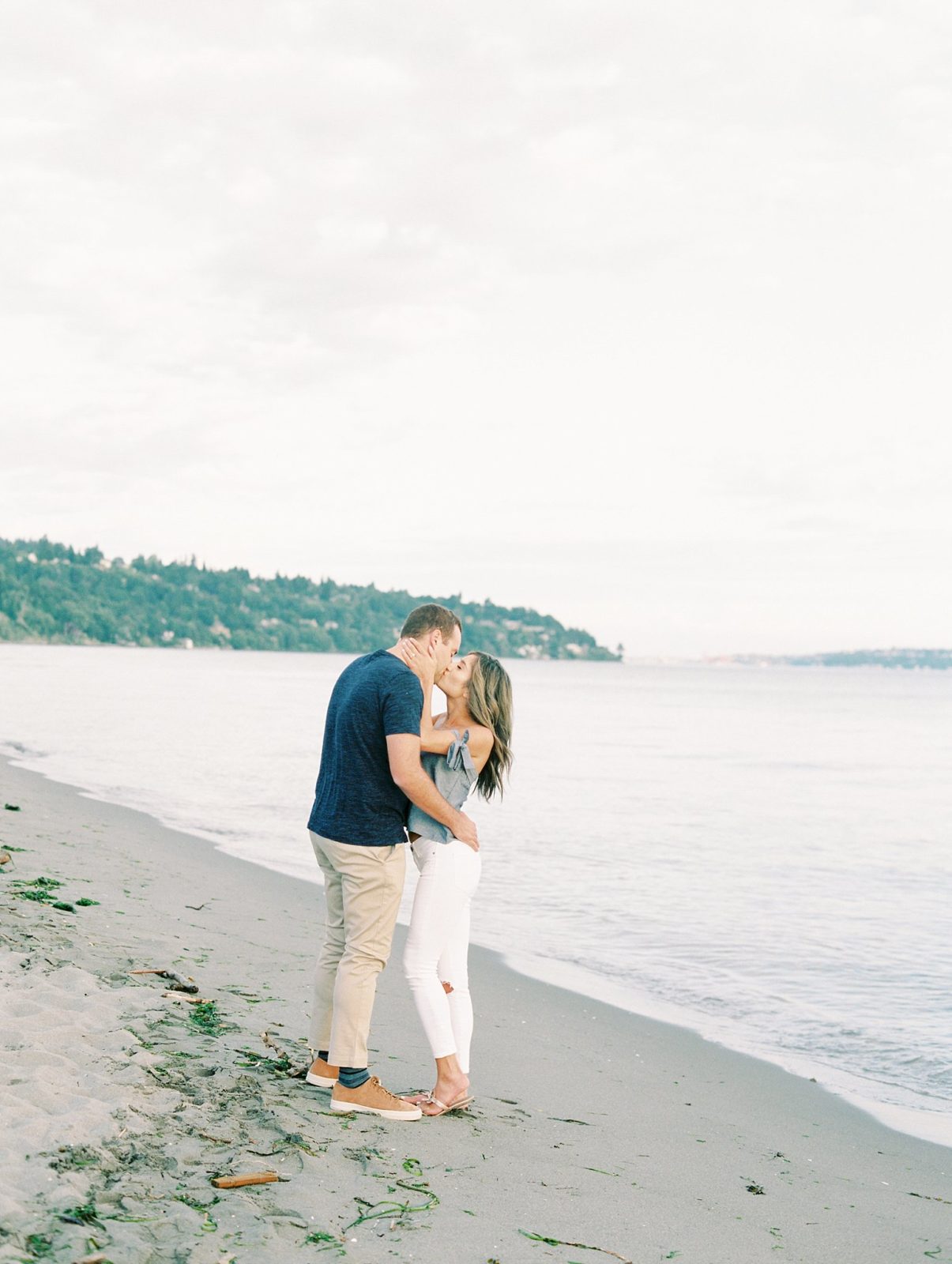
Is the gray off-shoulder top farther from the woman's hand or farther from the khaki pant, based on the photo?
the woman's hand

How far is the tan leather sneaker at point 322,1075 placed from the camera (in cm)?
467

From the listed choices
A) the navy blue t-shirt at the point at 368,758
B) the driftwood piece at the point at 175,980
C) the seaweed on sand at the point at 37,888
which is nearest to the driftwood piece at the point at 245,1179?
the navy blue t-shirt at the point at 368,758

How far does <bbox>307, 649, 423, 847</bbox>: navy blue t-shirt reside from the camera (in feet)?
14.1

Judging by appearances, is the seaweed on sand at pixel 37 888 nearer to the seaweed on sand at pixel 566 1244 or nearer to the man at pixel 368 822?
the man at pixel 368 822

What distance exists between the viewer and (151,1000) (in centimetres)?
554

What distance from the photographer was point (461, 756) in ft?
14.8

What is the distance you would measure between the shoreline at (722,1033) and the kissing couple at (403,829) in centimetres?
281

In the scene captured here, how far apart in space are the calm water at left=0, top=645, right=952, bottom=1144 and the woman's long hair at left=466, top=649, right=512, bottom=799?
11.0 feet

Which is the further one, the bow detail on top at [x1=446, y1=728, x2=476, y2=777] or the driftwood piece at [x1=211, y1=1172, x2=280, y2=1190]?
the bow detail on top at [x1=446, y1=728, x2=476, y2=777]

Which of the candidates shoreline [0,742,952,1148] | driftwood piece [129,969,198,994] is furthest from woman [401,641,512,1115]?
shoreline [0,742,952,1148]

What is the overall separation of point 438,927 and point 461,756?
2.36 ft

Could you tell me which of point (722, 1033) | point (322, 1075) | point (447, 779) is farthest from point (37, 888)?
point (722, 1033)

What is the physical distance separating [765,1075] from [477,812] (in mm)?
13251

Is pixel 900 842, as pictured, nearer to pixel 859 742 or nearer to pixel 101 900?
pixel 101 900
